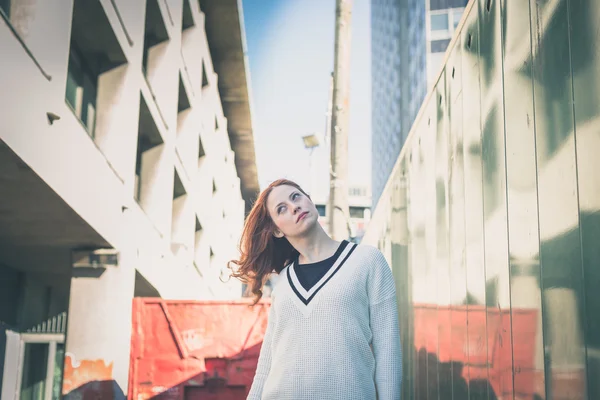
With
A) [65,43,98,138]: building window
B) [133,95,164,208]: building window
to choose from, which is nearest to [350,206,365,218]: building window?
[133,95,164,208]: building window

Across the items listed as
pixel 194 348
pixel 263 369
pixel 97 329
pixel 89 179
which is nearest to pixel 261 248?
pixel 263 369

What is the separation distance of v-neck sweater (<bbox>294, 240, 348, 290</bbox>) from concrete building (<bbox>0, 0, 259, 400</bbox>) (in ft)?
12.2

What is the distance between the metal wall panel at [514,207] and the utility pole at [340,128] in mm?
5166

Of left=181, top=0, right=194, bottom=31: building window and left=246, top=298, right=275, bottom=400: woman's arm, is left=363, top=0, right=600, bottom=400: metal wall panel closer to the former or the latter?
left=246, top=298, right=275, bottom=400: woman's arm

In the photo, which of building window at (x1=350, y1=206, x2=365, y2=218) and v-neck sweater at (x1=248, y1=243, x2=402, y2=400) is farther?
building window at (x1=350, y1=206, x2=365, y2=218)

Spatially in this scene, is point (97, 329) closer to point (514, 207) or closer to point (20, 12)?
point (20, 12)

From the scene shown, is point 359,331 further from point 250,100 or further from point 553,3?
point 250,100

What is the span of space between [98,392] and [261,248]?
749cm

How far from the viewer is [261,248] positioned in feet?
13.0

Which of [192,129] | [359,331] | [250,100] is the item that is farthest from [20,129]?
[250,100]

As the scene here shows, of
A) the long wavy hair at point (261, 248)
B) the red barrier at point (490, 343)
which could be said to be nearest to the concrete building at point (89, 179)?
the long wavy hair at point (261, 248)

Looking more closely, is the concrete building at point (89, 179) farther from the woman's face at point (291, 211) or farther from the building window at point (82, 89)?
the woman's face at point (291, 211)

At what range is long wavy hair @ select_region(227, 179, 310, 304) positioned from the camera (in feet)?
12.9

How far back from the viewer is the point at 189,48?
63.4 ft
